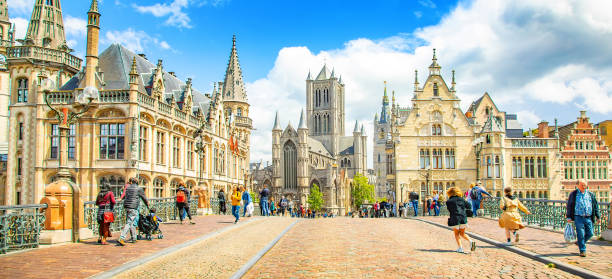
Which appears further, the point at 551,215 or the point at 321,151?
the point at 321,151

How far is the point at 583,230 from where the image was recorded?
11.3 metres

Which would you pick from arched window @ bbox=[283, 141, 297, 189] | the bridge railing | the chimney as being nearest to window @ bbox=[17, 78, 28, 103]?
the bridge railing

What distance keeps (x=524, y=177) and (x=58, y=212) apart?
Result: 4561cm

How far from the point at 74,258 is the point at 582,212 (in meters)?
11.6

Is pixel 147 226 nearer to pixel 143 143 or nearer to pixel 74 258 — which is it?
pixel 74 258

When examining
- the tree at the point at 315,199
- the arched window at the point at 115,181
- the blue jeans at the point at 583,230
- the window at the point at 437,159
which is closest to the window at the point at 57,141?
the arched window at the point at 115,181

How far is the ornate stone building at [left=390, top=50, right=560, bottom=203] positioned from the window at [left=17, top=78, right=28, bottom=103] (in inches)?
1267


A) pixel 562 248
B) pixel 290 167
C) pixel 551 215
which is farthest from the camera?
pixel 290 167

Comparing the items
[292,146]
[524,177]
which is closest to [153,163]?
[524,177]

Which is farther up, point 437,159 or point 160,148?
point 160,148

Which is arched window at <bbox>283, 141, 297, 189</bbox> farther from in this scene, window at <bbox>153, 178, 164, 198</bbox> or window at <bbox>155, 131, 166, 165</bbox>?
window at <bbox>155, 131, 166, 165</bbox>

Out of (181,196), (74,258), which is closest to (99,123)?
(181,196)

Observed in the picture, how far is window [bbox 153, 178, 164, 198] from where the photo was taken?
36.4m

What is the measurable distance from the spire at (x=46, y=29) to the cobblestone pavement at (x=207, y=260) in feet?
107
